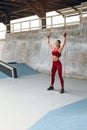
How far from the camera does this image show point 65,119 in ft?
14.2

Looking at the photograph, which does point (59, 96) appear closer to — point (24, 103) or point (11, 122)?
point (24, 103)

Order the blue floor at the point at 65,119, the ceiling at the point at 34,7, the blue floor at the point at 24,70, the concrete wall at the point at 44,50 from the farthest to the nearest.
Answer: the ceiling at the point at 34,7
the blue floor at the point at 24,70
the concrete wall at the point at 44,50
the blue floor at the point at 65,119

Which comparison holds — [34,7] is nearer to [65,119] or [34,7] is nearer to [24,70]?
[24,70]

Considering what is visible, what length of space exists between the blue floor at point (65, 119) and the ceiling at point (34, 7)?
1094cm

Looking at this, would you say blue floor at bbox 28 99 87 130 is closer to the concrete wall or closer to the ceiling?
the concrete wall

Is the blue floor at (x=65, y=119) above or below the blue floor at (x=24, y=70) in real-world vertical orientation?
above

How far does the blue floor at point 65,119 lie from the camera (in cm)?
394

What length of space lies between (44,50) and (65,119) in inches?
296

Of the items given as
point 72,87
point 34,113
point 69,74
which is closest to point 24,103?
point 34,113

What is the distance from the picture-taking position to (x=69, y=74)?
10.0 metres

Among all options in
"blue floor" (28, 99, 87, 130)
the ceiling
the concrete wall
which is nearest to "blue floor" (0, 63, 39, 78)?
the concrete wall

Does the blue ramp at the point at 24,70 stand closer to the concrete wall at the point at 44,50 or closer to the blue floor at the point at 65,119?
the concrete wall at the point at 44,50

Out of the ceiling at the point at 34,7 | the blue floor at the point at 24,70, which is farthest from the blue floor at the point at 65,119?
the ceiling at the point at 34,7

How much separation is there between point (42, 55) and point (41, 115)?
282 inches
